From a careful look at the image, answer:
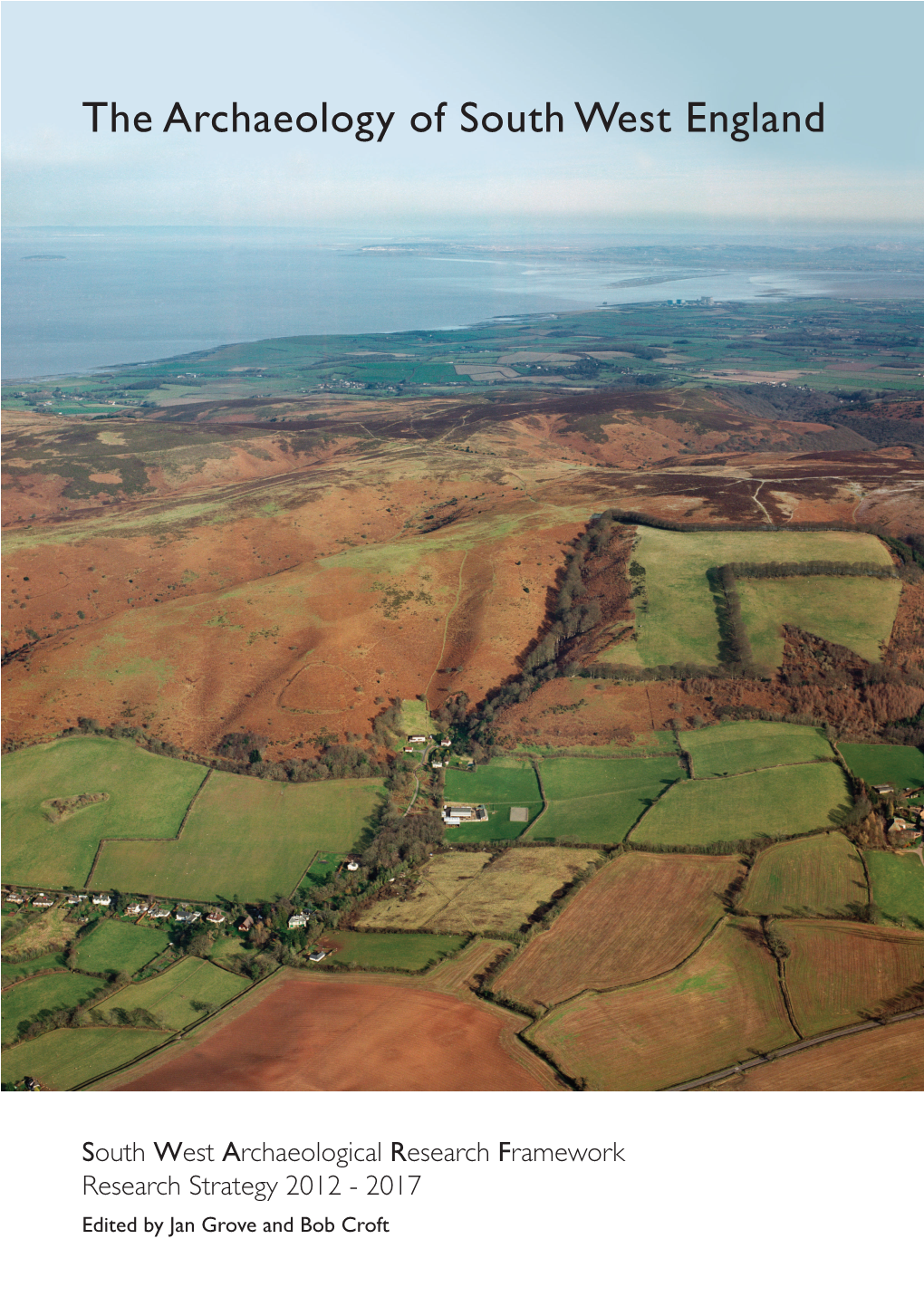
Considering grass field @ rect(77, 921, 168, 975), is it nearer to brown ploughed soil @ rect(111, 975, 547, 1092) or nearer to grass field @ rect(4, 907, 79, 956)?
grass field @ rect(4, 907, 79, 956)

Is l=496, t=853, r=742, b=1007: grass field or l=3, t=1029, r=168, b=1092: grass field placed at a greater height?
l=496, t=853, r=742, b=1007: grass field

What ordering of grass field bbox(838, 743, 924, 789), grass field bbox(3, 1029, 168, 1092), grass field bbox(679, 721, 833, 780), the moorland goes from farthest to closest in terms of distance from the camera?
grass field bbox(679, 721, 833, 780), grass field bbox(838, 743, 924, 789), the moorland, grass field bbox(3, 1029, 168, 1092)

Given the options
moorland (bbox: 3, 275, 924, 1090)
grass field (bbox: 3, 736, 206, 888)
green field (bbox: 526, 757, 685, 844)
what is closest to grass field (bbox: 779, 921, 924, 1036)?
moorland (bbox: 3, 275, 924, 1090)

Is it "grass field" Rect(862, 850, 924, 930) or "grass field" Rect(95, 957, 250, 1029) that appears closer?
"grass field" Rect(95, 957, 250, 1029)

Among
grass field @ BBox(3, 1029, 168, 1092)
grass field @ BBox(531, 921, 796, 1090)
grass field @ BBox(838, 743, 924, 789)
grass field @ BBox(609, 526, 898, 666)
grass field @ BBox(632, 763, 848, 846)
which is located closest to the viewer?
grass field @ BBox(531, 921, 796, 1090)

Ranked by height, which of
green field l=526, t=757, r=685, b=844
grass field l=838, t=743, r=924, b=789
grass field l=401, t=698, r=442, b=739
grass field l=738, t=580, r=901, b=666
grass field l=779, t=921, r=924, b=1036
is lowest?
grass field l=779, t=921, r=924, b=1036

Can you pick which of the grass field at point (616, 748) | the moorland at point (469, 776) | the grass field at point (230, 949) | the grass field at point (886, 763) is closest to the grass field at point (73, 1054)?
the moorland at point (469, 776)
